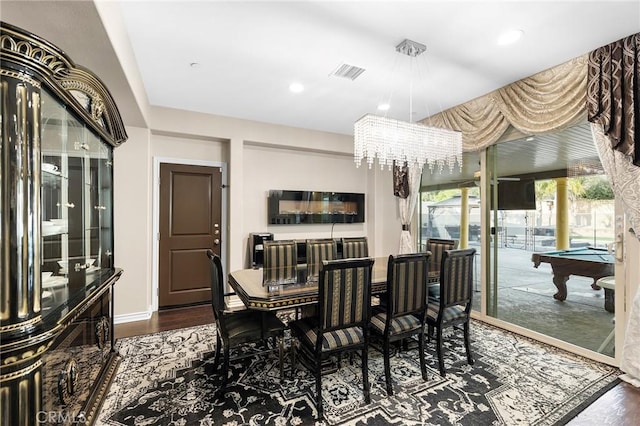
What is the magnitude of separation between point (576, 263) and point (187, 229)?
15.8 ft

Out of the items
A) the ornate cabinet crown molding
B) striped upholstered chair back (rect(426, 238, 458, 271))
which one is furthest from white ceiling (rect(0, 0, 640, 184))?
striped upholstered chair back (rect(426, 238, 458, 271))

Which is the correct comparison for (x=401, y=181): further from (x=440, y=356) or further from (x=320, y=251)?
(x=440, y=356)

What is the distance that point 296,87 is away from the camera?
330 cm

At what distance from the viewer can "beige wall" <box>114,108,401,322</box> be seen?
3607mm

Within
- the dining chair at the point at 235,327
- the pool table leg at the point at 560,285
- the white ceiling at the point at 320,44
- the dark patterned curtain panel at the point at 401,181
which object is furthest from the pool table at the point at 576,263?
the dining chair at the point at 235,327

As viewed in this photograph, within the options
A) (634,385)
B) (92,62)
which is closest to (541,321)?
(634,385)

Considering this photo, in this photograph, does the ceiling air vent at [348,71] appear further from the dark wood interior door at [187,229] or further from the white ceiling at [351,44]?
the dark wood interior door at [187,229]

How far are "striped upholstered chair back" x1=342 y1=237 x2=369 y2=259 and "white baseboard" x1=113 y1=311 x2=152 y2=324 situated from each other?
266 centimetres

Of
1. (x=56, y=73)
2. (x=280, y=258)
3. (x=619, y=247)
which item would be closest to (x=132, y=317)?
(x=280, y=258)

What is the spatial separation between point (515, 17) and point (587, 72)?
1.07m

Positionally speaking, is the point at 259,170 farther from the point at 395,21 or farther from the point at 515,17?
the point at 515,17

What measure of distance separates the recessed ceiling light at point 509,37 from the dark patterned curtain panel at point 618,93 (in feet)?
2.67

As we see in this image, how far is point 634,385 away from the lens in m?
2.25

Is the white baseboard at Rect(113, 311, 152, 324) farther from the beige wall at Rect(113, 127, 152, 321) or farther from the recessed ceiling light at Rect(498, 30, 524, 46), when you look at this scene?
the recessed ceiling light at Rect(498, 30, 524, 46)
